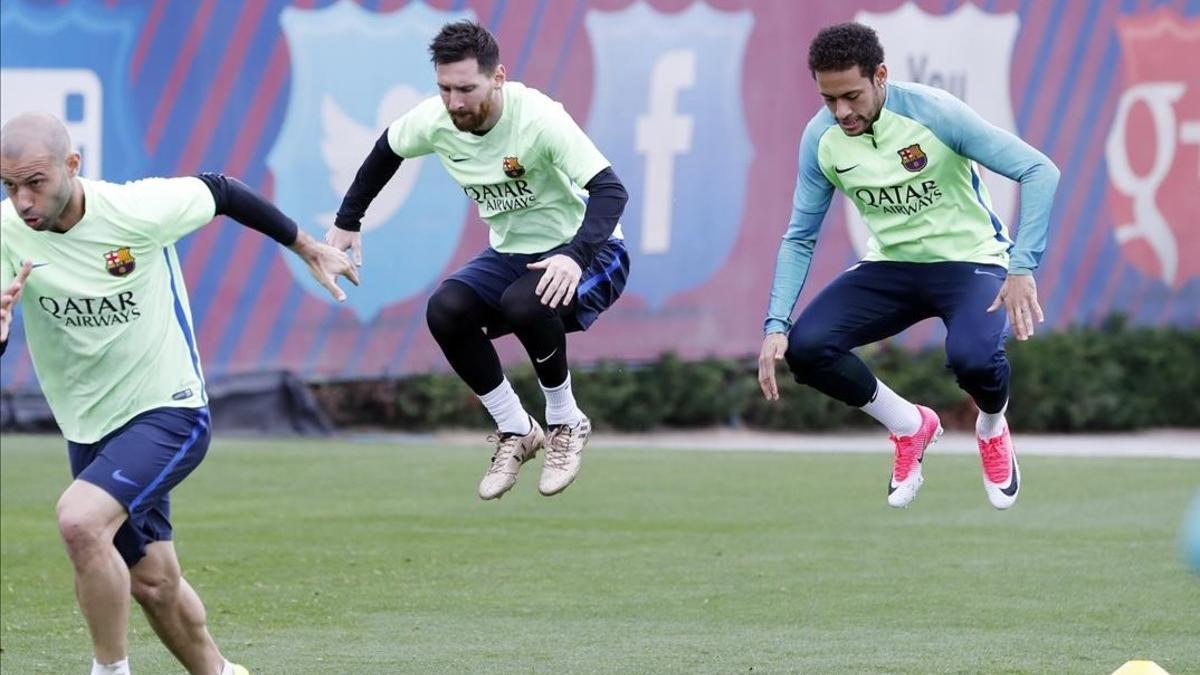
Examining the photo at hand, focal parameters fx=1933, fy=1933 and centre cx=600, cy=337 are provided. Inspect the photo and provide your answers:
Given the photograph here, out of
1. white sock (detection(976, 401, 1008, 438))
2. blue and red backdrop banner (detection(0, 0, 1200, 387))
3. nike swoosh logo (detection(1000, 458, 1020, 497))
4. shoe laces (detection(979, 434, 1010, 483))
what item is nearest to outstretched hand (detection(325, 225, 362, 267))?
white sock (detection(976, 401, 1008, 438))

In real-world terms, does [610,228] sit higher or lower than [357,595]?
higher

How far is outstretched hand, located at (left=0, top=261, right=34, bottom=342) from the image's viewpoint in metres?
6.69

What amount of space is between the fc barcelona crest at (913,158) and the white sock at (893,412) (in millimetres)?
1281

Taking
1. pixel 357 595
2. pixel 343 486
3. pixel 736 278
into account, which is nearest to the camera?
pixel 357 595

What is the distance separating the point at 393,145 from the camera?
9.11m

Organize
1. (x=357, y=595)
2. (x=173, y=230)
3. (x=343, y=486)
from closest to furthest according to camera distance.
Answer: (x=173, y=230) < (x=357, y=595) < (x=343, y=486)

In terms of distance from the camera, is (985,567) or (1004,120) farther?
(1004,120)

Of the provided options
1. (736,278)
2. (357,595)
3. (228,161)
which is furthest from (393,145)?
(736,278)

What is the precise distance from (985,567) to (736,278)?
311 inches

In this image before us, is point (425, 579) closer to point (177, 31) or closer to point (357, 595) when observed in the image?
point (357, 595)

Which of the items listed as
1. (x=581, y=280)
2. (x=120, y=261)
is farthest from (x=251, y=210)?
(x=581, y=280)

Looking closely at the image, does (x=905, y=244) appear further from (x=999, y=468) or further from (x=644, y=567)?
(x=644, y=567)

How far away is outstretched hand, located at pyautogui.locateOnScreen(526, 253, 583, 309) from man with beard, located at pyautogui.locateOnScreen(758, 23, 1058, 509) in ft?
3.41

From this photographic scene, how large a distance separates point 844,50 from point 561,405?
229 centimetres
